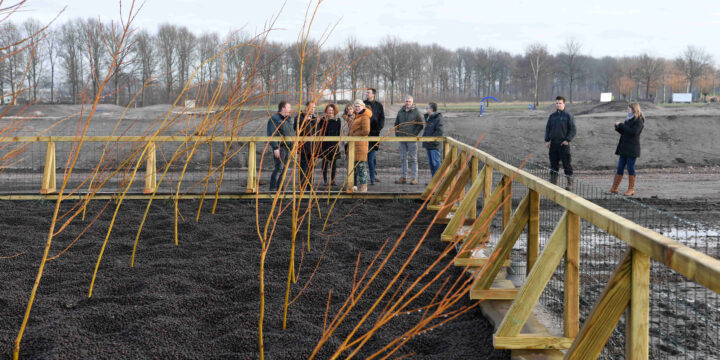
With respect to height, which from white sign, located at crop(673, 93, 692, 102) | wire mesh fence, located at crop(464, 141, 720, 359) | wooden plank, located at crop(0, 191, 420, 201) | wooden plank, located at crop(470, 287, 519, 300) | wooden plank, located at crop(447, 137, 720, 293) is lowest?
wire mesh fence, located at crop(464, 141, 720, 359)

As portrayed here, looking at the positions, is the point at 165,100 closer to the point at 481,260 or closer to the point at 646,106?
the point at 646,106

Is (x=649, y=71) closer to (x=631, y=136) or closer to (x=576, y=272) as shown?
(x=631, y=136)

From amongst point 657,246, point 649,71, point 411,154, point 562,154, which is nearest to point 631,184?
point 562,154

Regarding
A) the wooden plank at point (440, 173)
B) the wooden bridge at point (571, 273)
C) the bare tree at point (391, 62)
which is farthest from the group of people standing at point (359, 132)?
the bare tree at point (391, 62)

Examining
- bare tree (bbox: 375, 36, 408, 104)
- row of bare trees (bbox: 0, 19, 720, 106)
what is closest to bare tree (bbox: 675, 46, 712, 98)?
row of bare trees (bbox: 0, 19, 720, 106)

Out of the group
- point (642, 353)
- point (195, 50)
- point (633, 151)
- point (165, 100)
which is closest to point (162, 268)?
point (642, 353)

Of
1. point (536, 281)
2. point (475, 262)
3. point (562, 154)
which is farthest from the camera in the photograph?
point (562, 154)

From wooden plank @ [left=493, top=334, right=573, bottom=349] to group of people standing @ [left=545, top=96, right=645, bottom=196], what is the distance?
26.8 feet

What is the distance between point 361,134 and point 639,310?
839 centimetres

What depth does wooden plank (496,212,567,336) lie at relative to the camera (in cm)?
332

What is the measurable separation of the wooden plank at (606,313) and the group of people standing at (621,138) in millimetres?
9027

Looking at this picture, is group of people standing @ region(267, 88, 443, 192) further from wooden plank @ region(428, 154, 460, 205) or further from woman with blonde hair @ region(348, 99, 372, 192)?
wooden plank @ region(428, 154, 460, 205)

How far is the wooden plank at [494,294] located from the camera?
445cm

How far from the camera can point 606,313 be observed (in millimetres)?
2549
